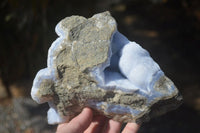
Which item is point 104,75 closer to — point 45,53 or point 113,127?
point 113,127

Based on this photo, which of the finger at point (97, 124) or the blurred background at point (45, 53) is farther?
the blurred background at point (45, 53)

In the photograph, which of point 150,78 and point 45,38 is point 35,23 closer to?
point 45,38

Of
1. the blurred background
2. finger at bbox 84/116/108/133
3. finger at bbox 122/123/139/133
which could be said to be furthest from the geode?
the blurred background

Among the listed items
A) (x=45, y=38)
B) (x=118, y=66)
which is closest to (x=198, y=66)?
(x=45, y=38)

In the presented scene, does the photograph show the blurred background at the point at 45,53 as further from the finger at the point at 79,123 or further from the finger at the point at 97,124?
the finger at the point at 79,123

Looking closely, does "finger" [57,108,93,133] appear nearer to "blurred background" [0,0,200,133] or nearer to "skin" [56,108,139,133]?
"skin" [56,108,139,133]

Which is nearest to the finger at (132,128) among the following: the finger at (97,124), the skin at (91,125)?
the skin at (91,125)

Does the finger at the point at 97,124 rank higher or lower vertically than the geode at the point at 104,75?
lower
